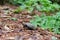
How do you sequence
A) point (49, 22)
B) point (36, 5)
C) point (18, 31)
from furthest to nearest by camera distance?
point (36, 5), point (49, 22), point (18, 31)

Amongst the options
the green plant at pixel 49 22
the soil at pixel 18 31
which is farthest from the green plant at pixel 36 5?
the green plant at pixel 49 22

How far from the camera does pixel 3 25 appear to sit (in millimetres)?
5680

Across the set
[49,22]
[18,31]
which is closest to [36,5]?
[49,22]

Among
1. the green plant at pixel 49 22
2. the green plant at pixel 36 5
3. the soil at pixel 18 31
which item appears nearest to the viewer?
→ the soil at pixel 18 31

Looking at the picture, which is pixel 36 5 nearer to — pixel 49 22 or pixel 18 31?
pixel 49 22

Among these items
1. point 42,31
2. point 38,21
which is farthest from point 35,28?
point 38,21

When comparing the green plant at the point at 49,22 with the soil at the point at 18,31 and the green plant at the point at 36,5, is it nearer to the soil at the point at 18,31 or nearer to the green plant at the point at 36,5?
the soil at the point at 18,31

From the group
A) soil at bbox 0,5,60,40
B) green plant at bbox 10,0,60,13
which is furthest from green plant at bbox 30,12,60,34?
green plant at bbox 10,0,60,13

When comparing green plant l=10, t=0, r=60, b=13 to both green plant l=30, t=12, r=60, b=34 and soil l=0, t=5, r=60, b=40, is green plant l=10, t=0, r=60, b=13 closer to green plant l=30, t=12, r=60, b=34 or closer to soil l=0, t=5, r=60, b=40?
soil l=0, t=5, r=60, b=40

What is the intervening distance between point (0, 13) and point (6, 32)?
69.5 inches

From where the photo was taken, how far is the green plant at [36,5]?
25.0 ft

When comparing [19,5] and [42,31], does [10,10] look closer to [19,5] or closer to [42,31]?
[19,5]

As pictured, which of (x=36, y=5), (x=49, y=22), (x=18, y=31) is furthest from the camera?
(x=36, y=5)

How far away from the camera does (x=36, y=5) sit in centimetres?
771
